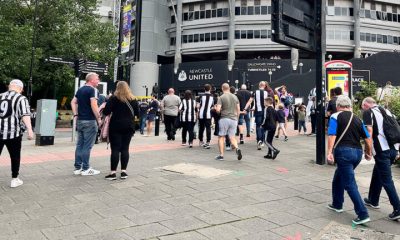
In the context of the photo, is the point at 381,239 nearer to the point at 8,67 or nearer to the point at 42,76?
the point at 8,67

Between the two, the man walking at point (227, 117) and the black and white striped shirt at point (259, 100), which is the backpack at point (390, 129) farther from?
the black and white striped shirt at point (259, 100)

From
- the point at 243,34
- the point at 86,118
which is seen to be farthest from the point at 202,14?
the point at 86,118

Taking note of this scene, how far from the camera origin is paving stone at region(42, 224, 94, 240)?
366 cm

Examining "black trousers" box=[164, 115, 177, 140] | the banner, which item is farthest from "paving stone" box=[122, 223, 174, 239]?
the banner

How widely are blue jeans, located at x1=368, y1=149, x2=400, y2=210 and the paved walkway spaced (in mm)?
259

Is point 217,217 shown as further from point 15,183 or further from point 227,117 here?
Result: point 227,117

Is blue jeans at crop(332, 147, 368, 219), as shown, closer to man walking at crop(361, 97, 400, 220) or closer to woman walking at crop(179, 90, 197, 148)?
man walking at crop(361, 97, 400, 220)

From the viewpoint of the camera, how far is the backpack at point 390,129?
4.62 meters

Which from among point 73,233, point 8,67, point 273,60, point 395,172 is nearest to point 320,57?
point 395,172

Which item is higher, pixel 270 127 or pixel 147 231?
pixel 270 127

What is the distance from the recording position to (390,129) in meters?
4.65

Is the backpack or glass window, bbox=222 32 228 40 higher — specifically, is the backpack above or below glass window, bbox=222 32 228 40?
below

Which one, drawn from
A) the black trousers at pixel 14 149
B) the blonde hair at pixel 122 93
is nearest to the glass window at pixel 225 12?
the blonde hair at pixel 122 93

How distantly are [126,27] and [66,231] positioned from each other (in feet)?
84.2
